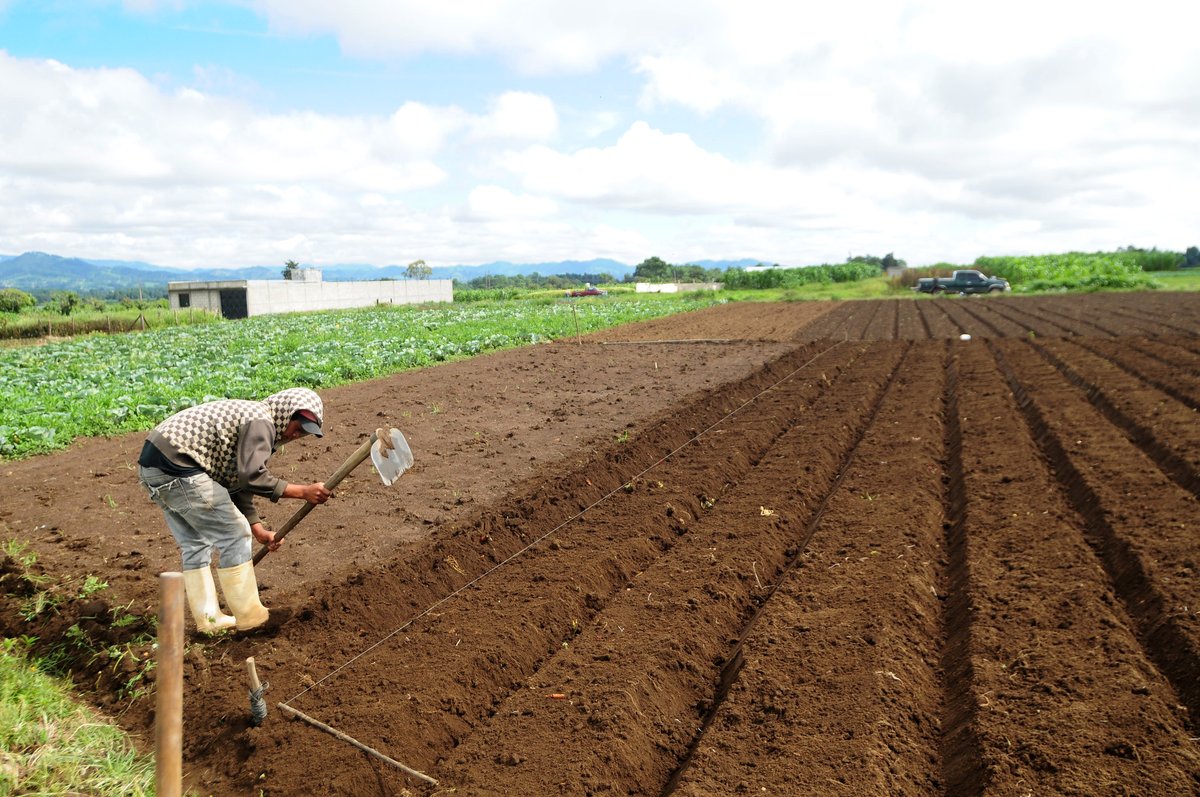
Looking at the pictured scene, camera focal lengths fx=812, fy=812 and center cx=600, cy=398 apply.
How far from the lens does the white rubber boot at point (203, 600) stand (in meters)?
5.36

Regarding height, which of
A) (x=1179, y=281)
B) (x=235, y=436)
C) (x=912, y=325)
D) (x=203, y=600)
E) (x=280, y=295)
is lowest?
(x=203, y=600)

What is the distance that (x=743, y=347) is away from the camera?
23.3 m

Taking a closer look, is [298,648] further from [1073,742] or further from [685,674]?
[1073,742]

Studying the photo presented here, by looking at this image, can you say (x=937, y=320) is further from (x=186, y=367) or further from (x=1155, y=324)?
(x=186, y=367)

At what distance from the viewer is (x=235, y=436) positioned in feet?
17.2

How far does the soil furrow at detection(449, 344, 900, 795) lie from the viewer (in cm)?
407

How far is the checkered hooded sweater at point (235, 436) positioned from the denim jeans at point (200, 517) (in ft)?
0.46

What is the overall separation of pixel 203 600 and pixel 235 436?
3.78 feet

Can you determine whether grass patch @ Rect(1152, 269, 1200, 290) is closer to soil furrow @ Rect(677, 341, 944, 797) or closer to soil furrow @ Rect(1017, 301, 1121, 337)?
soil furrow @ Rect(1017, 301, 1121, 337)

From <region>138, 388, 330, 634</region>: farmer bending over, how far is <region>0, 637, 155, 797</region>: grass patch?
88cm

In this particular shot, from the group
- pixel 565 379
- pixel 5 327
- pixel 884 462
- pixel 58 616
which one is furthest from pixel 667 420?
pixel 5 327

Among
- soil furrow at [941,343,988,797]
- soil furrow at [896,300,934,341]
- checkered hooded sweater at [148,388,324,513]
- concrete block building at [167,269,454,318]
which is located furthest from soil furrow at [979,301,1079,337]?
concrete block building at [167,269,454,318]

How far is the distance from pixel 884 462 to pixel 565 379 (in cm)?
883

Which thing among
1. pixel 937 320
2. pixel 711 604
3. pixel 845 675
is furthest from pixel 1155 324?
pixel 845 675
